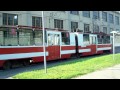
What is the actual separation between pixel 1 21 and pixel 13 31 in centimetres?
1522

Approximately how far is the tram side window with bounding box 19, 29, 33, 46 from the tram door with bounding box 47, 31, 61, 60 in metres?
2.40

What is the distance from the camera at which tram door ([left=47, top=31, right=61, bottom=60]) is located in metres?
22.6

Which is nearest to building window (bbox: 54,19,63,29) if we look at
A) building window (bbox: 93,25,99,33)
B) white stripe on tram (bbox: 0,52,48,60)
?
building window (bbox: 93,25,99,33)

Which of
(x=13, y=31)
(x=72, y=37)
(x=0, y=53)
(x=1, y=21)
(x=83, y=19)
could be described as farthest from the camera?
(x=83, y=19)

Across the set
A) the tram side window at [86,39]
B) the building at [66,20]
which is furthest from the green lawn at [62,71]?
the tram side window at [86,39]

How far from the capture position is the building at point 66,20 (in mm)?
35125

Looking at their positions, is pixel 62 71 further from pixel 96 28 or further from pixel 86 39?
pixel 96 28

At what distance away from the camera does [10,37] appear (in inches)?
722

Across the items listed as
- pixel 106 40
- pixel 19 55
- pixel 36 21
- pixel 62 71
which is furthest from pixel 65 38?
pixel 36 21

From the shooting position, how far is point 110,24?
6788 centimetres

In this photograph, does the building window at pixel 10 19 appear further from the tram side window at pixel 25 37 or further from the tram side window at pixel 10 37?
the tram side window at pixel 10 37
